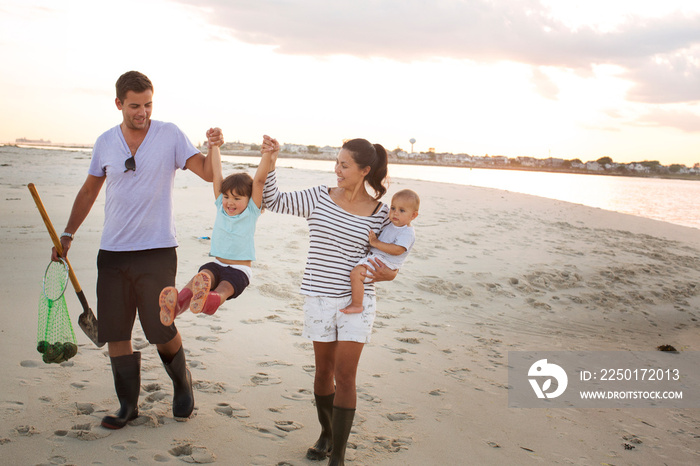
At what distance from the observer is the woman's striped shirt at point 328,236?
3211 millimetres

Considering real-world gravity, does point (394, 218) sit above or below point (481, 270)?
above

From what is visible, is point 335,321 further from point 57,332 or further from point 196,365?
point 57,332

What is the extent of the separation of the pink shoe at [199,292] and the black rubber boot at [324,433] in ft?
3.25

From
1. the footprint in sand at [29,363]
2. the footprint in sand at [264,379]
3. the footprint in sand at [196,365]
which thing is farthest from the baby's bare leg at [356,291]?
the footprint in sand at [29,363]

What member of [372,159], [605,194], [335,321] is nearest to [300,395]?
[335,321]

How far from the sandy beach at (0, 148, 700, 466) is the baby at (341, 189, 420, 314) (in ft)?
3.93

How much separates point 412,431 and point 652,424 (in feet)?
7.70

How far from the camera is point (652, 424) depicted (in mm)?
4715

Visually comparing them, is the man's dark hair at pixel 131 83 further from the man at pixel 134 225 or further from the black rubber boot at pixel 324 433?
the black rubber boot at pixel 324 433

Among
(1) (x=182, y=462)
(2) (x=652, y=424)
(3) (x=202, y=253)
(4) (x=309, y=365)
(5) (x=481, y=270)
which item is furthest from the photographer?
(5) (x=481, y=270)

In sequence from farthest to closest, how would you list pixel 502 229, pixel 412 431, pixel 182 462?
1. pixel 502 229
2. pixel 412 431
3. pixel 182 462

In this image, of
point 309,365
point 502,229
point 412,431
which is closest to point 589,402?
point 412,431

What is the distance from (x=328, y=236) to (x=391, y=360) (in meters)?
2.52

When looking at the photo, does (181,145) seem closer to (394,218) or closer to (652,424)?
(394,218)
